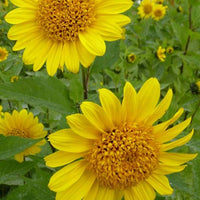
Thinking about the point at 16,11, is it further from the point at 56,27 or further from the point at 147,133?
the point at 147,133

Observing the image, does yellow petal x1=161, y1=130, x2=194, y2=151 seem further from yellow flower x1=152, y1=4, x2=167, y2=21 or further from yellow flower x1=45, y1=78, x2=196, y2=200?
yellow flower x1=152, y1=4, x2=167, y2=21

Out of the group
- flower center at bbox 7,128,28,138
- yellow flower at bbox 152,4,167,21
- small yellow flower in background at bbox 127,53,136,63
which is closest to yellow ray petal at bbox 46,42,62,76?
flower center at bbox 7,128,28,138

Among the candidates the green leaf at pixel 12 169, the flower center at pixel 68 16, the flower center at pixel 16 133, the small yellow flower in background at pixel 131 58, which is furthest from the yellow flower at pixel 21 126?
the small yellow flower in background at pixel 131 58

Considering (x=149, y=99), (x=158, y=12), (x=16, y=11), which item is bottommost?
(x=158, y=12)

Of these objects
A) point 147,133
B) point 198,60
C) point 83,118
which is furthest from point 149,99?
point 198,60

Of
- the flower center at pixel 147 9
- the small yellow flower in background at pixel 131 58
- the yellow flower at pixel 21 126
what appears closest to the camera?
the yellow flower at pixel 21 126

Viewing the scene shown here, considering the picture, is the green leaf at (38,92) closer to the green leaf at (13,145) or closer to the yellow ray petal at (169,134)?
the green leaf at (13,145)
